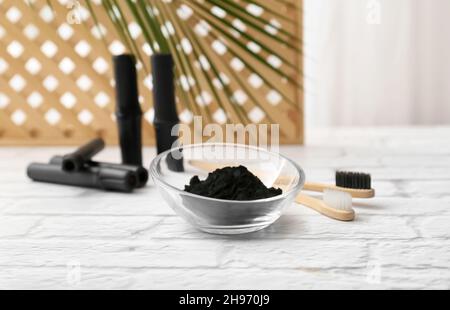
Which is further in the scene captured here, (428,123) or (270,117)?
(428,123)

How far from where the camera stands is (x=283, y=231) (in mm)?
876

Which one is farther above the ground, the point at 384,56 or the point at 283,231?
the point at 384,56

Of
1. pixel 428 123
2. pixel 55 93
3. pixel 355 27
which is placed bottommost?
pixel 428 123

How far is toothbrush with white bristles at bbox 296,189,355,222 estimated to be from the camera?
904mm

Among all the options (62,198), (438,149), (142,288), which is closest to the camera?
(142,288)

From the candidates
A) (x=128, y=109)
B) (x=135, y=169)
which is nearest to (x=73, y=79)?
(x=128, y=109)

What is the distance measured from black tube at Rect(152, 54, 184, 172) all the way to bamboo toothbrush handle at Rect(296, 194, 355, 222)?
0.34m

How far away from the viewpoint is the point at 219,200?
79 cm

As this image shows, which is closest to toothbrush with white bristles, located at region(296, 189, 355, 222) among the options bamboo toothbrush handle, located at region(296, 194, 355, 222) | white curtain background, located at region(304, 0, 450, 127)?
bamboo toothbrush handle, located at region(296, 194, 355, 222)

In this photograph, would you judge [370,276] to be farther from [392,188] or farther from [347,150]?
[347,150]

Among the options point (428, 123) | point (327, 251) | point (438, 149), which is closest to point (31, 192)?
point (327, 251)

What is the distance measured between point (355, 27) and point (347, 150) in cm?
56

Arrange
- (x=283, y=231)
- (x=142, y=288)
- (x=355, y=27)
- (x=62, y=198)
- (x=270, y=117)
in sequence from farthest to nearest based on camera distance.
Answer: (x=355, y=27)
(x=270, y=117)
(x=62, y=198)
(x=283, y=231)
(x=142, y=288)

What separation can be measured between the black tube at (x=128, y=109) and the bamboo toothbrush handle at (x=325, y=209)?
1.26 feet
